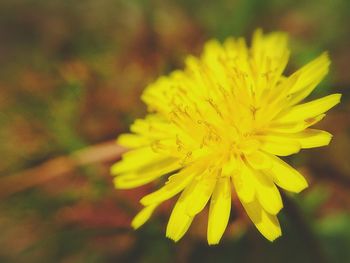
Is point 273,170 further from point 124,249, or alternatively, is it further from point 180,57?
point 180,57

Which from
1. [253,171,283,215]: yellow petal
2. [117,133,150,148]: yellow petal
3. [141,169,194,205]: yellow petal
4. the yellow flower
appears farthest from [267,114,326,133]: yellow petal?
[117,133,150,148]: yellow petal

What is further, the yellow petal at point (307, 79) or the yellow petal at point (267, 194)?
the yellow petal at point (307, 79)

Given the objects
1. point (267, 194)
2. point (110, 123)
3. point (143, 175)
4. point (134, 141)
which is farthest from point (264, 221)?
point (110, 123)

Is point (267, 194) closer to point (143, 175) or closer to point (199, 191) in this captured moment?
point (199, 191)

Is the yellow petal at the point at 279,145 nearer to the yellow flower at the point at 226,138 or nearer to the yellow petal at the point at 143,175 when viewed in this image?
the yellow flower at the point at 226,138

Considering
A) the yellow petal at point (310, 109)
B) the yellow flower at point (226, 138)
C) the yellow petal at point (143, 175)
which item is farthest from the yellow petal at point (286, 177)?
the yellow petal at point (143, 175)

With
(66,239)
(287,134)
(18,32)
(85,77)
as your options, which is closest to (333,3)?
(85,77)

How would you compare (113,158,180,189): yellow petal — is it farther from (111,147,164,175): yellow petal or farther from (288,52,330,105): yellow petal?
(288,52,330,105): yellow petal
